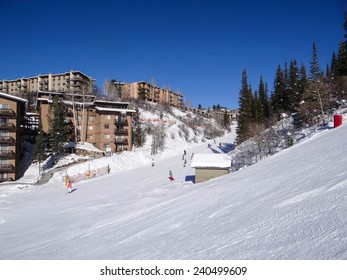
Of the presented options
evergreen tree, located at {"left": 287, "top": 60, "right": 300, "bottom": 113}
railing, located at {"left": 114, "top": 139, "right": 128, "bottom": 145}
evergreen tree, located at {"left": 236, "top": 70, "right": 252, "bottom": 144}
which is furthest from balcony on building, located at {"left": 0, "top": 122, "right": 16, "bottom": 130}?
evergreen tree, located at {"left": 287, "top": 60, "right": 300, "bottom": 113}

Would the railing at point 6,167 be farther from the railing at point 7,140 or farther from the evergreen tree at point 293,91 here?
the evergreen tree at point 293,91

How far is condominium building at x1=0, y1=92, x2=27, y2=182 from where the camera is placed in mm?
37656

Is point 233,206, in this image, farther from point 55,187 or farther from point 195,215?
point 55,187

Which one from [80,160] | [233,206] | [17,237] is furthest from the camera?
[80,160]

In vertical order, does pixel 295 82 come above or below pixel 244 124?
above

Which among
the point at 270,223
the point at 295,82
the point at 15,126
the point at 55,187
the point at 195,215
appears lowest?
the point at 55,187

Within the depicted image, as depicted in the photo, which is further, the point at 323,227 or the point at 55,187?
the point at 55,187

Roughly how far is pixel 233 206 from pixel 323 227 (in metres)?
3.84

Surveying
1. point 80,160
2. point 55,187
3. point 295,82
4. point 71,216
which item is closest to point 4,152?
point 80,160

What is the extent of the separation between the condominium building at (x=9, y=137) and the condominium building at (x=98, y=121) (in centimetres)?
1252

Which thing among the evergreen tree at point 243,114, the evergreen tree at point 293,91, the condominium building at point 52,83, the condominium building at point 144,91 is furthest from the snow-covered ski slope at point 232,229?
the condominium building at point 144,91

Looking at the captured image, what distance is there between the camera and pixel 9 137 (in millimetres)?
38781

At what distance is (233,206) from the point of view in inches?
339

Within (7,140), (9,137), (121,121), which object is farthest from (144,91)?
(7,140)
